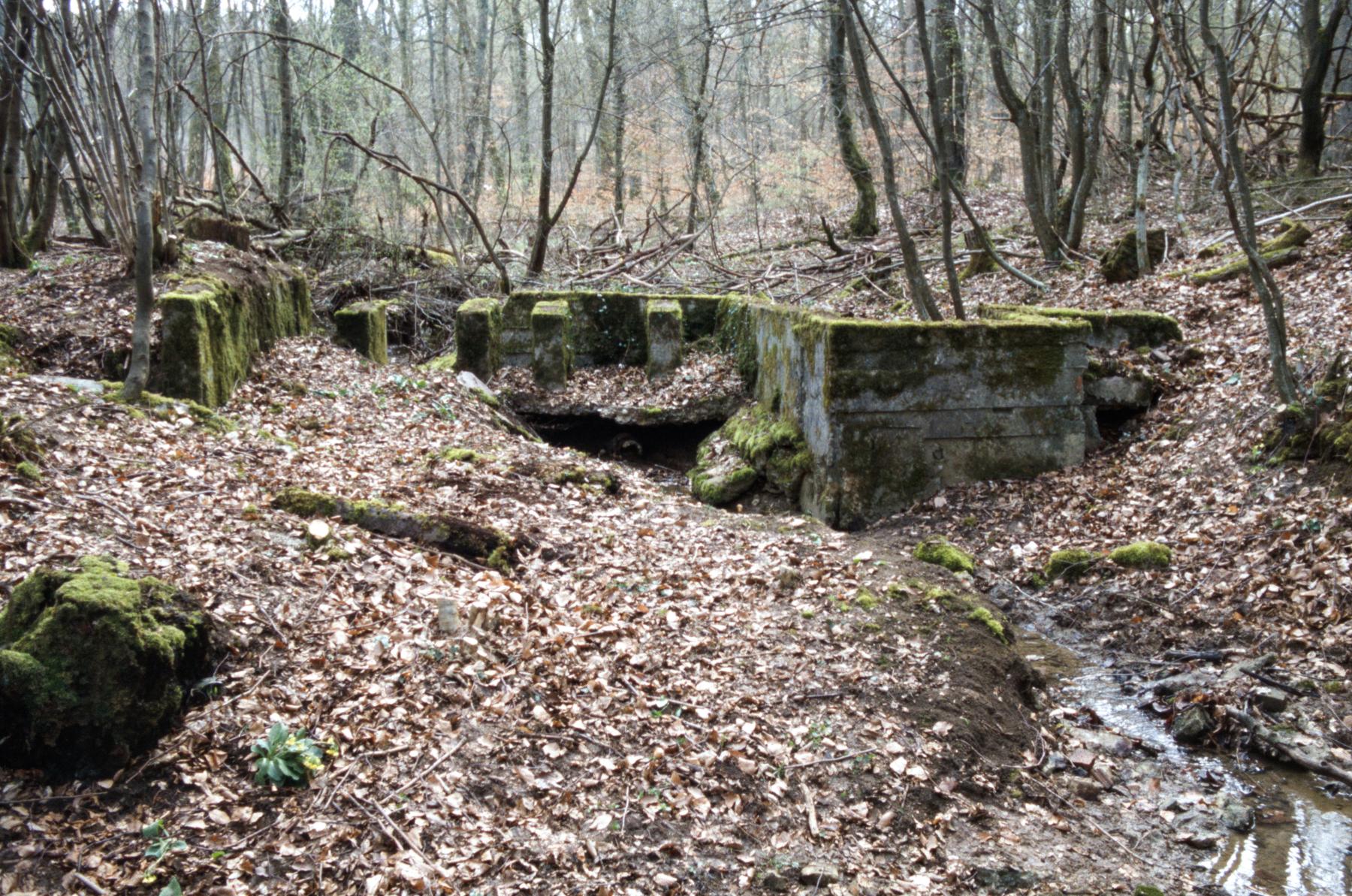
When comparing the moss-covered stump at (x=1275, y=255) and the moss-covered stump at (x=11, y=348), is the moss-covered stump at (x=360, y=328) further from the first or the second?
the moss-covered stump at (x=1275, y=255)

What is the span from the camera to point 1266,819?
404 cm

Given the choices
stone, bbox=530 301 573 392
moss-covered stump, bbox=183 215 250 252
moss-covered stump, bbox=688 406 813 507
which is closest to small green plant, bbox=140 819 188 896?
moss-covered stump, bbox=688 406 813 507

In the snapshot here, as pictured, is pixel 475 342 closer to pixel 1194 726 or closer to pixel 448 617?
pixel 448 617

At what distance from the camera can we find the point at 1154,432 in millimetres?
7898

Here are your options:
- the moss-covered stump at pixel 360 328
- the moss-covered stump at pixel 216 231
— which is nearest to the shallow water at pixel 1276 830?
the moss-covered stump at pixel 360 328

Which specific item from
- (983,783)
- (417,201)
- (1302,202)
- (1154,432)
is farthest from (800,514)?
(417,201)

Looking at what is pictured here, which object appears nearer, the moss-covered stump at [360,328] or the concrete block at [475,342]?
the moss-covered stump at [360,328]

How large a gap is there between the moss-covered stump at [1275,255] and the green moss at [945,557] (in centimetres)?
468

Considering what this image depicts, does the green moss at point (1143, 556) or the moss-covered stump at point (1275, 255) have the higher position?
the moss-covered stump at point (1275, 255)

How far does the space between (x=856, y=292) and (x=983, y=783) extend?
10.1 m

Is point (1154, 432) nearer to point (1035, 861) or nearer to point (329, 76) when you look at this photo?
point (1035, 861)

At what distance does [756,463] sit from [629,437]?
7.92ft

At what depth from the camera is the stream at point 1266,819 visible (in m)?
3.62

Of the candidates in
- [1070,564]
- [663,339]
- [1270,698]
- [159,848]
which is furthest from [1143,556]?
[663,339]
